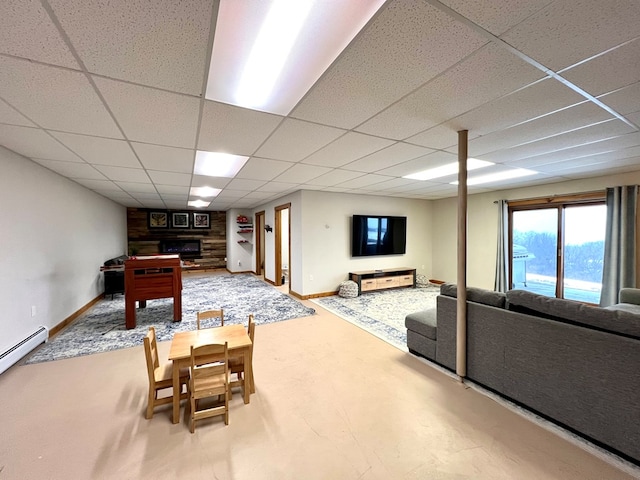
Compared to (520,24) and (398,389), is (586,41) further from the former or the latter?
(398,389)

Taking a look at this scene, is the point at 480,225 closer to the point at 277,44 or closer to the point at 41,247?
the point at 277,44

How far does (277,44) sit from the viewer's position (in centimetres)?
136

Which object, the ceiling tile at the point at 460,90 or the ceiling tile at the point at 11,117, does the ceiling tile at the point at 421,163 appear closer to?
the ceiling tile at the point at 460,90

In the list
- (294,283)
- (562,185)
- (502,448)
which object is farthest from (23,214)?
(562,185)

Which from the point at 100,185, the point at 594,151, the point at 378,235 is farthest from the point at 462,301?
the point at 100,185

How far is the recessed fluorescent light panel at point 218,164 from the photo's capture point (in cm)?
317

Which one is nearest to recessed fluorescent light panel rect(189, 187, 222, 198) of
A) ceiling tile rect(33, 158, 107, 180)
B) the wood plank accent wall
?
ceiling tile rect(33, 158, 107, 180)

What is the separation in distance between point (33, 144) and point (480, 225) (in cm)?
765

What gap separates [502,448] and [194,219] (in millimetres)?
10003

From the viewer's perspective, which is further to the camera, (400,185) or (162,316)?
(400,185)

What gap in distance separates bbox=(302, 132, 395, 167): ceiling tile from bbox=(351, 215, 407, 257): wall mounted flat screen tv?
2769mm

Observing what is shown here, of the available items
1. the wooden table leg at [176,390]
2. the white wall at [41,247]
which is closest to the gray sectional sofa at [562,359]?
the wooden table leg at [176,390]

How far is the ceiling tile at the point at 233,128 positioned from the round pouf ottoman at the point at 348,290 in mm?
3686

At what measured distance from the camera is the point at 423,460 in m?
1.62
